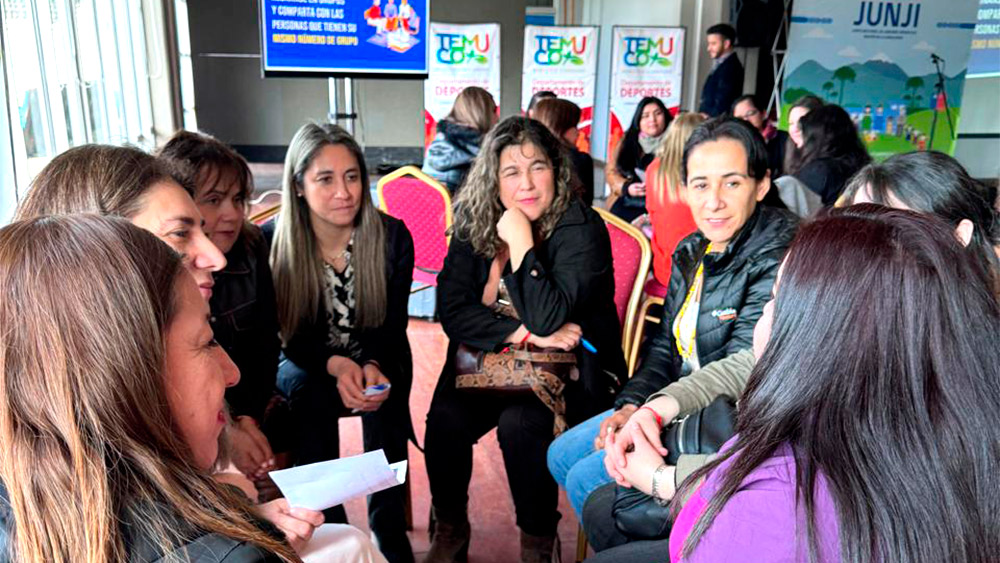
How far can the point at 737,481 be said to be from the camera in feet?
3.00

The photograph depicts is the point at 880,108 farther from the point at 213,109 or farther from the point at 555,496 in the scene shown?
the point at 213,109

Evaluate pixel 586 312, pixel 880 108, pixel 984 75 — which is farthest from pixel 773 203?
pixel 984 75

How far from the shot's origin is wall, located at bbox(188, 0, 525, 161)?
1035 centimetres

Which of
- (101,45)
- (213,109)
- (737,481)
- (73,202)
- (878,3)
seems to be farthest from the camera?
(213,109)

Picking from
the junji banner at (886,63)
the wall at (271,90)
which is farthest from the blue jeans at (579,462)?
the wall at (271,90)

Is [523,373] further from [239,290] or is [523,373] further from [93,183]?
[93,183]

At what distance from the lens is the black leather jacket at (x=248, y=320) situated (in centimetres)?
188

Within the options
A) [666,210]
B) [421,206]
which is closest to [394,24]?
[421,206]

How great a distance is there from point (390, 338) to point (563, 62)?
18.0 ft

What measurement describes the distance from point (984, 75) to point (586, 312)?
757cm

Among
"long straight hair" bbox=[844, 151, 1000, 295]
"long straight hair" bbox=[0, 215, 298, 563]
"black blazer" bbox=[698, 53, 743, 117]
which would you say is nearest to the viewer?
"long straight hair" bbox=[0, 215, 298, 563]

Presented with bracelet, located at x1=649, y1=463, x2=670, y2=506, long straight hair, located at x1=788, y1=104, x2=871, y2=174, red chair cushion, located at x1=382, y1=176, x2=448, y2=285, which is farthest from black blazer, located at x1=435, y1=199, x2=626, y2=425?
long straight hair, located at x1=788, y1=104, x2=871, y2=174

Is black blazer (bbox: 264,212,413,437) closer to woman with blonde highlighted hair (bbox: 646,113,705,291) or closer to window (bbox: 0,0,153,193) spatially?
window (bbox: 0,0,153,193)

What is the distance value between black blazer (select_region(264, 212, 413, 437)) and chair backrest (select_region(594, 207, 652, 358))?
0.70m
